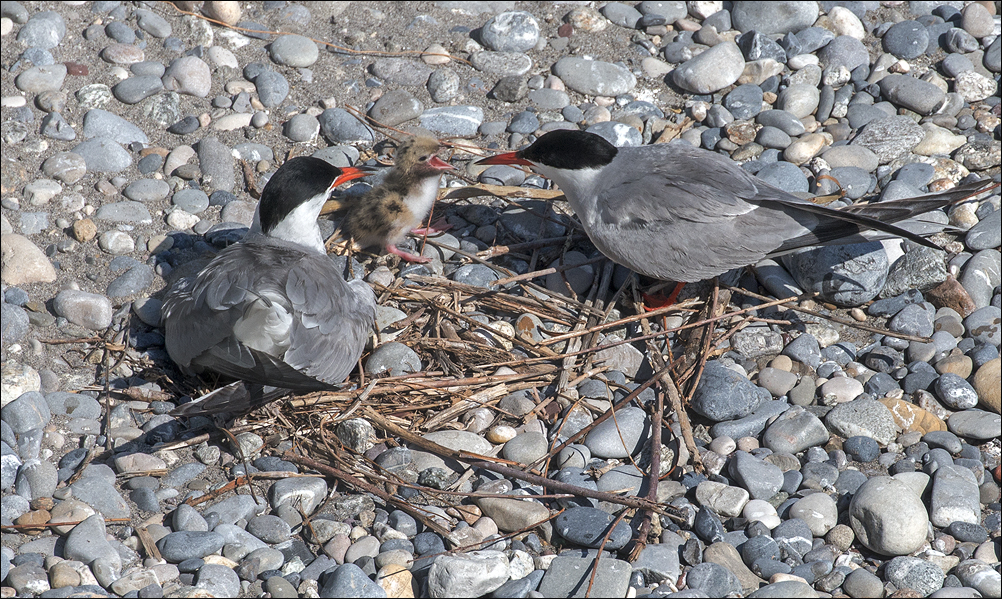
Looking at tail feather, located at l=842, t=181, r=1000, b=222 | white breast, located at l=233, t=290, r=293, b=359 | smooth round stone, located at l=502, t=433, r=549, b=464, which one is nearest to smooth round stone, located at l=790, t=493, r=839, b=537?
smooth round stone, located at l=502, t=433, r=549, b=464

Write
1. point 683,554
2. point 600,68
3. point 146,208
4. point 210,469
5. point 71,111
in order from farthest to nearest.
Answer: point 600,68 → point 71,111 → point 146,208 → point 210,469 → point 683,554

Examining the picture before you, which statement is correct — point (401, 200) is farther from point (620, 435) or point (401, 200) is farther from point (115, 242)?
point (620, 435)

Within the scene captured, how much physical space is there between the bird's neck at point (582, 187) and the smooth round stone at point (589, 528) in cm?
145

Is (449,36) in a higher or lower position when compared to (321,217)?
higher

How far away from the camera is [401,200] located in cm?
421

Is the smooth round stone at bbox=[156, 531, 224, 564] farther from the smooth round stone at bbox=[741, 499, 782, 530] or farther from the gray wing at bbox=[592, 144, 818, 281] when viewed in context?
the gray wing at bbox=[592, 144, 818, 281]

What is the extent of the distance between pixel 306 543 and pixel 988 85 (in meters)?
4.81

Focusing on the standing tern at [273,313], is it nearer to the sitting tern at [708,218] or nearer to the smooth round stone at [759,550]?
the sitting tern at [708,218]

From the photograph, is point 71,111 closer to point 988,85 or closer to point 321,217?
point 321,217

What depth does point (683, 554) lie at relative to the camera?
3.04 meters

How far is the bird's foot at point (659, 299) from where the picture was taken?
4.09 metres

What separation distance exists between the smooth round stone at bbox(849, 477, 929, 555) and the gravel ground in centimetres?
1

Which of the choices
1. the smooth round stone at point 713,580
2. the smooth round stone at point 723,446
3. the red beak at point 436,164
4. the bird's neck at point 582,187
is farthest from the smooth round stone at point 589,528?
the red beak at point 436,164

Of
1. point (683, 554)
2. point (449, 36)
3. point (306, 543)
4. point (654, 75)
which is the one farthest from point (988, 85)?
point (306, 543)
